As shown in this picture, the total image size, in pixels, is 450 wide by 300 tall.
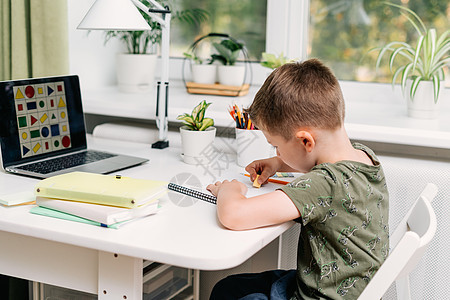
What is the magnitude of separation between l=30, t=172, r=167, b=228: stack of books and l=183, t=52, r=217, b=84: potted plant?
2.95ft

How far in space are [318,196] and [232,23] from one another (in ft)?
3.91

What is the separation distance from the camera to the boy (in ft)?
3.38

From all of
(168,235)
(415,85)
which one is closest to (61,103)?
(168,235)

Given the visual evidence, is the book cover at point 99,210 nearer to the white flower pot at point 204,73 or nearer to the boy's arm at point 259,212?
the boy's arm at point 259,212

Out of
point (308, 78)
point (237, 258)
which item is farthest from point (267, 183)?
point (237, 258)

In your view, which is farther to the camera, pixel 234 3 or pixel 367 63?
pixel 234 3

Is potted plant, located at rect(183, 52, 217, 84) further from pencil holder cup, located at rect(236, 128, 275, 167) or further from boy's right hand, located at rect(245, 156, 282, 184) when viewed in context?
boy's right hand, located at rect(245, 156, 282, 184)

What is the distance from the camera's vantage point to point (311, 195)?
1029 mm

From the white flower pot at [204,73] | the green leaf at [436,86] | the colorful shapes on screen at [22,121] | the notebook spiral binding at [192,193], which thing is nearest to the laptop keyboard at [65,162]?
the colorful shapes on screen at [22,121]

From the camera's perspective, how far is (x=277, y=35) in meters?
1.96

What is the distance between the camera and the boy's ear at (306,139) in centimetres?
110

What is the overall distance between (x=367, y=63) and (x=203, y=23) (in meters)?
0.63

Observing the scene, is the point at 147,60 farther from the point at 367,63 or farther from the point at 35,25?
the point at 367,63

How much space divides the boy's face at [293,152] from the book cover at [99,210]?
0.27 metres
